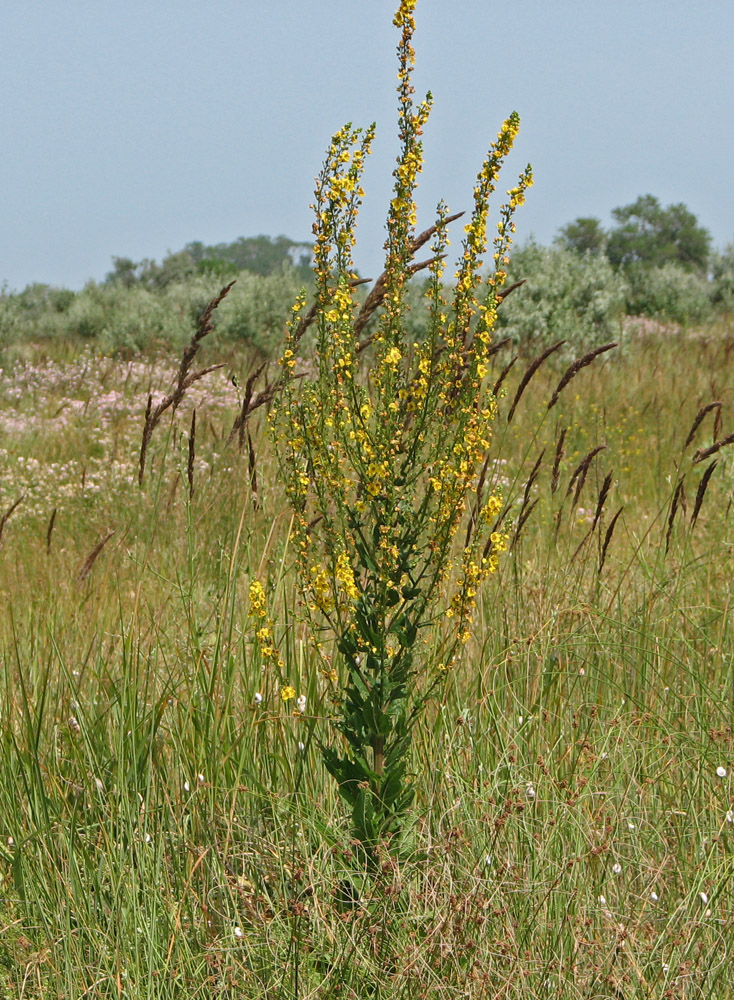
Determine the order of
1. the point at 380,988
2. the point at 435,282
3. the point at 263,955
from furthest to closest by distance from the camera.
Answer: the point at 435,282 → the point at 263,955 → the point at 380,988

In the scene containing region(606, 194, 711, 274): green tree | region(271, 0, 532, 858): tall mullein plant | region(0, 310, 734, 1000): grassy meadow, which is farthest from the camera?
region(606, 194, 711, 274): green tree

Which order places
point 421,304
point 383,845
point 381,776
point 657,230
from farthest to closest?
point 657,230, point 421,304, point 381,776, point 383,845

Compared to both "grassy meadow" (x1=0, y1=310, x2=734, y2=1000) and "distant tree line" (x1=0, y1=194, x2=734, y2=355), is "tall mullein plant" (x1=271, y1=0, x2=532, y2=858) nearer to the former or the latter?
"grassy meadow" (x1=0, y1=310, x2=734, y2=1000)

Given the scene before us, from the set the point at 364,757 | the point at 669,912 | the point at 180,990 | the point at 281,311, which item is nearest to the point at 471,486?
the point at 364,757

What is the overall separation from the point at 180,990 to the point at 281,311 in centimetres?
A: 1645

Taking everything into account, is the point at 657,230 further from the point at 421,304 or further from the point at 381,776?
the point at 381,776

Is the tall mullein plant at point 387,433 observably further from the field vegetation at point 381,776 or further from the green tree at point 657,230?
the green tree at point 657,230

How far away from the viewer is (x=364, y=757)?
2.60 meters

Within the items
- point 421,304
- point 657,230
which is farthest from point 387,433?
point 657,230

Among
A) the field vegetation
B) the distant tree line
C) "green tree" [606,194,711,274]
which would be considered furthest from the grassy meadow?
"green tree" [606,194,711,274]

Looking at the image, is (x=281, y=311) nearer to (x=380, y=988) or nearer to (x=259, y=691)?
(x=259, y=691)

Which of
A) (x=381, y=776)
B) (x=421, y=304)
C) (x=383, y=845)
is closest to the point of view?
(x=383, y=845)

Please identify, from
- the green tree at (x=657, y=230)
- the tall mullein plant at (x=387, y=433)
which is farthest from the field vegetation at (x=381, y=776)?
the green tree at (x=657, y=230)

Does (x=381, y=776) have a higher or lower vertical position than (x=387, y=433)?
lower
